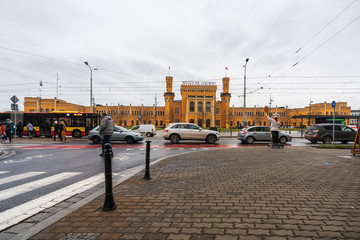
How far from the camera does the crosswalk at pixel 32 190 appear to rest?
3.06m

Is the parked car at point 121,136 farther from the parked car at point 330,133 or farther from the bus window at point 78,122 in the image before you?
the parked car at point 330,133

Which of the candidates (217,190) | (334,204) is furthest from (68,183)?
(334,204)

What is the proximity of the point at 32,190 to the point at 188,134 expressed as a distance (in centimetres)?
1106

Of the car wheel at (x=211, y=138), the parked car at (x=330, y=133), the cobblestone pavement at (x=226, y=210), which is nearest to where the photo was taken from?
the cobblestone pavement at (x=226, y=210)

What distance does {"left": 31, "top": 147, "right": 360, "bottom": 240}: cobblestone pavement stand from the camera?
2.39 meters

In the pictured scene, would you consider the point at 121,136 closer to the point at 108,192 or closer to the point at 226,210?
the point at 108,192

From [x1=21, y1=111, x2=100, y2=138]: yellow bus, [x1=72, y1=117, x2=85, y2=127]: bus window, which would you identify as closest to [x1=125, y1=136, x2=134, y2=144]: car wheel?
[x1=21, y1=111, x2=100, y2=138]: yellow bus

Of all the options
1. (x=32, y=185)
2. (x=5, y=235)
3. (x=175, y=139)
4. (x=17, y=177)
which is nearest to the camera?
(x=5, y=235)

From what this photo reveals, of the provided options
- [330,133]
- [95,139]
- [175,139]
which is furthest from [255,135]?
[95,139]

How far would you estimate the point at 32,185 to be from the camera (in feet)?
15.1

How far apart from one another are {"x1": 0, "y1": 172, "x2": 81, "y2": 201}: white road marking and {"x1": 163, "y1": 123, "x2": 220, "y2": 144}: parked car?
9169mm

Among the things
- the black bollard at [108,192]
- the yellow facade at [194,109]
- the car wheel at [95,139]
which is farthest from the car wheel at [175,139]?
the yellow facade at [194,109]

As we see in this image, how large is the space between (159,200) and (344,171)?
562cm

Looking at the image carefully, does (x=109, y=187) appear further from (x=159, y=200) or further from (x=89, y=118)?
(x=89, y=118)
